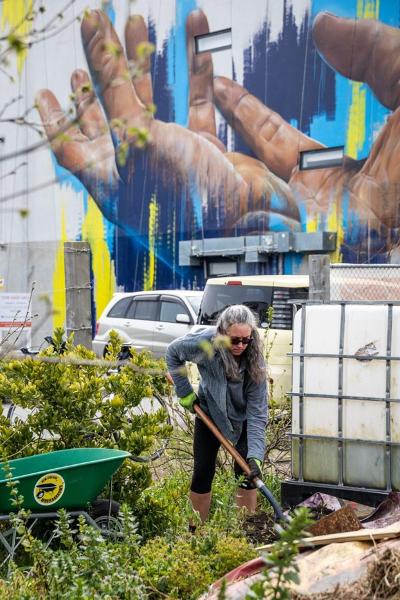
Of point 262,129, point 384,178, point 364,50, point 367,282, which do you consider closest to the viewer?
point 367,282

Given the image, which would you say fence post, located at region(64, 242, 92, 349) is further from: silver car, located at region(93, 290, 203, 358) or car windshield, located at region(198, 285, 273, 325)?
silver car, located at region(93, 290, 203, 358)

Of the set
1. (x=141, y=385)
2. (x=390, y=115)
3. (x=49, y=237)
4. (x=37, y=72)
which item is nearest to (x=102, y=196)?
(x=49, y=237)

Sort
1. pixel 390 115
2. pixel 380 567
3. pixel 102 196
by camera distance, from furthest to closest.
→ pixel 102 196, pixel 390 115, pixel 380 567

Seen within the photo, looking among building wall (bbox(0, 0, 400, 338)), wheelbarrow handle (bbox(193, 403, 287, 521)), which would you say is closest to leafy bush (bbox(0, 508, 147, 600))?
wheelbarrow handle (bbox(193, 403, 287, 521))

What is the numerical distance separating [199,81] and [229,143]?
2.16m

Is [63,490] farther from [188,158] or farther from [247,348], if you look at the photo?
[188,158]

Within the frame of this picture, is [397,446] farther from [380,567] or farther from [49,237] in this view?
[49,237]

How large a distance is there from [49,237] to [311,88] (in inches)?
394

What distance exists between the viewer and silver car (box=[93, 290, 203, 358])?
14.6 m

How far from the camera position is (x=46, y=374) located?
5.32 m

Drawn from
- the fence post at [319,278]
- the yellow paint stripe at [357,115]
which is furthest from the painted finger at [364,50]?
the fence post at [319,278]

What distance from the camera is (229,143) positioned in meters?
22.9

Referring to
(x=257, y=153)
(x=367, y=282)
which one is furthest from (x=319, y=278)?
(x=257, y=153)

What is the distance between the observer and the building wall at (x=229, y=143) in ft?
66.1
